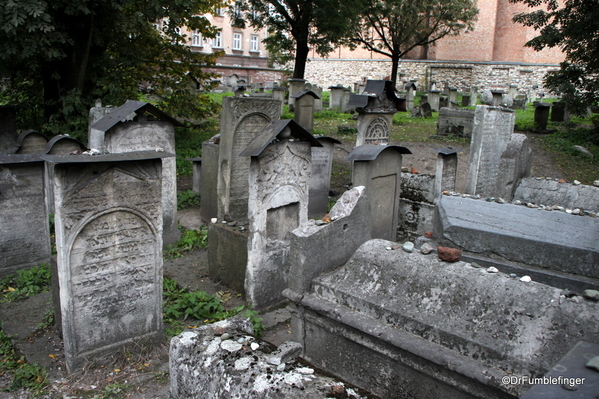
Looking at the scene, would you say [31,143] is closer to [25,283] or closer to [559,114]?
[25,283]

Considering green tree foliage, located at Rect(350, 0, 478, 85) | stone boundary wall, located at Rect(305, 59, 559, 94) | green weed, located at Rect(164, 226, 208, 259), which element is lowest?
green weed, located at Rect(164, 226, 208, 259)

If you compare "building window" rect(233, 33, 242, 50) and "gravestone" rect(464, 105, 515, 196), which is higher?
"building window" rect(233, 33, 242, 50)

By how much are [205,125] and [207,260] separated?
31.9 ft

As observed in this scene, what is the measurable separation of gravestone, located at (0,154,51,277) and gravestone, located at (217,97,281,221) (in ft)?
7.65

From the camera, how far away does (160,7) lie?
973cm

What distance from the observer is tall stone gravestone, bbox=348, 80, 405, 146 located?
9336 mm

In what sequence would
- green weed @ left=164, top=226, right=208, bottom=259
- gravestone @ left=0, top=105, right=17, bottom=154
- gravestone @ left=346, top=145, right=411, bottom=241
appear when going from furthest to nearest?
gravestone @ left=0, top=105, right=17, bottom=154, green weed @ left=164, top=226, right=208, bottom=259, gravestone @ left=346, top=145, right=411, bottom=241

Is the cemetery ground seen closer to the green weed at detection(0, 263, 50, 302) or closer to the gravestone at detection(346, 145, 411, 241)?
the green weed at detection(0, 263, 50, 302)

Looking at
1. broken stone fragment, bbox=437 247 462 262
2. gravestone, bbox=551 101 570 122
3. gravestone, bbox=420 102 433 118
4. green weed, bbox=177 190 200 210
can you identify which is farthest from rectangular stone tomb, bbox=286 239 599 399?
gravestone, bbox=420 102 433 118

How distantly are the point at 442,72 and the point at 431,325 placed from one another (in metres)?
35.4

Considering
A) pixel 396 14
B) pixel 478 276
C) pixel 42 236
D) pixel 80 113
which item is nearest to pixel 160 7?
pixel 80 113

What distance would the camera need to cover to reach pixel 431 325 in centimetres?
316

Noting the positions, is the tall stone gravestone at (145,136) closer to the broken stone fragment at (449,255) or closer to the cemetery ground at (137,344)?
the cemetery ground at (137,344)

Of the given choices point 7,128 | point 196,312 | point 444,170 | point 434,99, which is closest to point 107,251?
point 196,312
